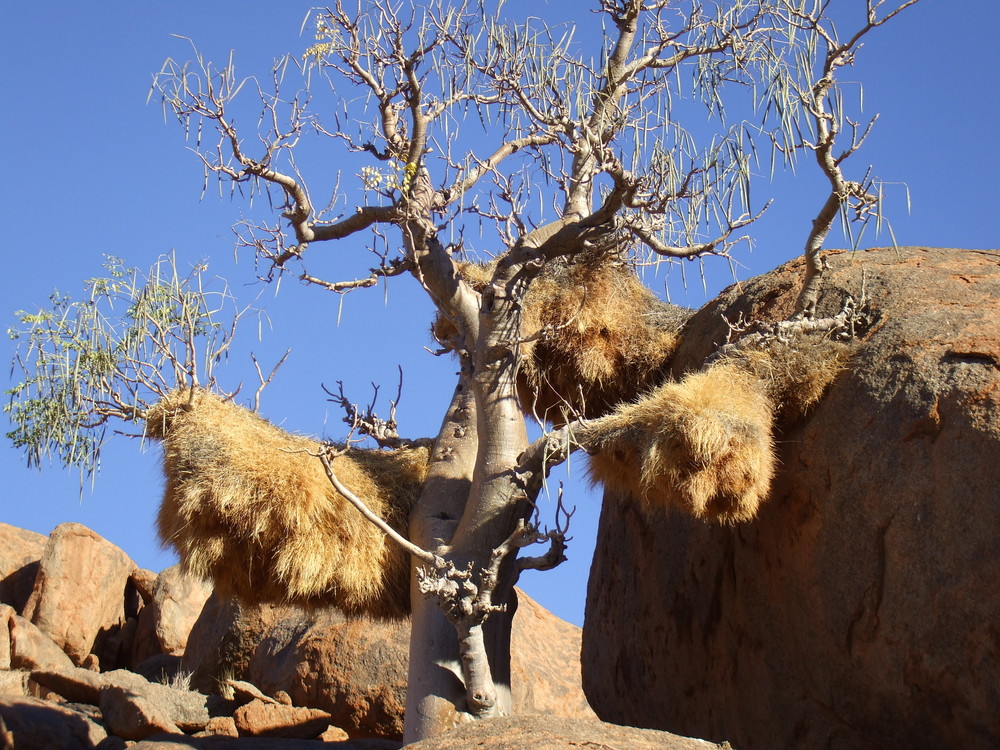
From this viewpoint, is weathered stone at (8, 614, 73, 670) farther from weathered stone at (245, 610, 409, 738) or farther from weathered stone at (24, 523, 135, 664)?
weathered stone at (245, 610, 409, 738)

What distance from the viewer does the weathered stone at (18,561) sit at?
14289 mm

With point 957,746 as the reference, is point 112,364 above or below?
→ above

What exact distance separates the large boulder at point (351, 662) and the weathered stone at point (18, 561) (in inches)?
144

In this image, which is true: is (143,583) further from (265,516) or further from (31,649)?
(265,516)

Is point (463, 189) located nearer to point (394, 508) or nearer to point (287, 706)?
point (394, 508)

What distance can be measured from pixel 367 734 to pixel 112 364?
173 inches

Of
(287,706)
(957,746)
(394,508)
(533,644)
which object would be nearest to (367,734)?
(287,706)

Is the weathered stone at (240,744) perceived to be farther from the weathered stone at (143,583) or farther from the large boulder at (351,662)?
the weathered stone at (143,583)

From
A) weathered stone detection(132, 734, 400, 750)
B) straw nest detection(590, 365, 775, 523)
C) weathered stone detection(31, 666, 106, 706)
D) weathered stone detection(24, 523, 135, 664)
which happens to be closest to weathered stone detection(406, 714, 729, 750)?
straw nest detection(590, 365, 775, 523)

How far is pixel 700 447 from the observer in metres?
6.14

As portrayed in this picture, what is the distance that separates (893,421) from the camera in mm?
6203

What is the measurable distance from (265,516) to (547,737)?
2.85 metres

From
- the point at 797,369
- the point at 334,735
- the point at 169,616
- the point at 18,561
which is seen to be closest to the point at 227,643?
the point at 169,616

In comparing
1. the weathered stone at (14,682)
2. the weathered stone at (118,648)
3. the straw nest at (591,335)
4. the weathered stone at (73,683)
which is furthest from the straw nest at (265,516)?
the weathered stone at (118,648)
